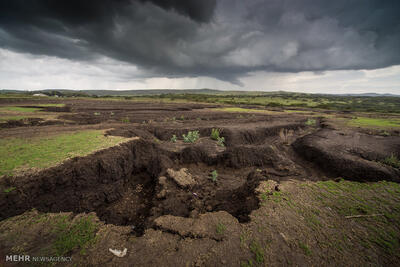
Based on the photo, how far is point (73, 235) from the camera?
168 inches

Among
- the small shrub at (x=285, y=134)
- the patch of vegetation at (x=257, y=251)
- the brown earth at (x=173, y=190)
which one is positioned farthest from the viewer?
the small shrub at (x=285, y=134)

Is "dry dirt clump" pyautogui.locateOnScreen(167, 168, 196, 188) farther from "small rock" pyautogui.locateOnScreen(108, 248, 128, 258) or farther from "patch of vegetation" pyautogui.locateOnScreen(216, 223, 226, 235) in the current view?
"small rock" pyautogui.locateOnScreen(108, 248, 128, 258)

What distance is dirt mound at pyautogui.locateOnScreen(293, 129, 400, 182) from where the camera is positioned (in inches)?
346

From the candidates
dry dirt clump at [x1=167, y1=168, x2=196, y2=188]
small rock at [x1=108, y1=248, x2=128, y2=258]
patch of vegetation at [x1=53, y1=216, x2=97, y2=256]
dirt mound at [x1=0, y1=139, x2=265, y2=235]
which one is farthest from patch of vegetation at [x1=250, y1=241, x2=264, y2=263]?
patch of vegetation at [x1=53, y1=216, x2=97, y2=256]

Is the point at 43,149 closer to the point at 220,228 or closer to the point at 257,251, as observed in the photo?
the point at 220,228

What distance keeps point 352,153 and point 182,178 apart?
12.4 m

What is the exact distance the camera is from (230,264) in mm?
3793

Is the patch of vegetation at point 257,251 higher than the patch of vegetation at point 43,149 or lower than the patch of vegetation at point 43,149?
lower

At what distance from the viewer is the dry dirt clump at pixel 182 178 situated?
7.84m

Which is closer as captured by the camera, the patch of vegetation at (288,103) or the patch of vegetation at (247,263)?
the patch of vegetation at (247,263)

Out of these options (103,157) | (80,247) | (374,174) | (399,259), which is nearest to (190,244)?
(80,247)

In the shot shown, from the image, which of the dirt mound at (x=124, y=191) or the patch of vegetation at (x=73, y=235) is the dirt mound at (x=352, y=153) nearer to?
the dirt mound at (x=124, y=191)

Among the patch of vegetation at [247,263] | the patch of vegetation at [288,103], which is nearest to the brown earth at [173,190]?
the patch of vegetation at [247,263]

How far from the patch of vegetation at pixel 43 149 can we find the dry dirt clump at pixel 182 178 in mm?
3876
